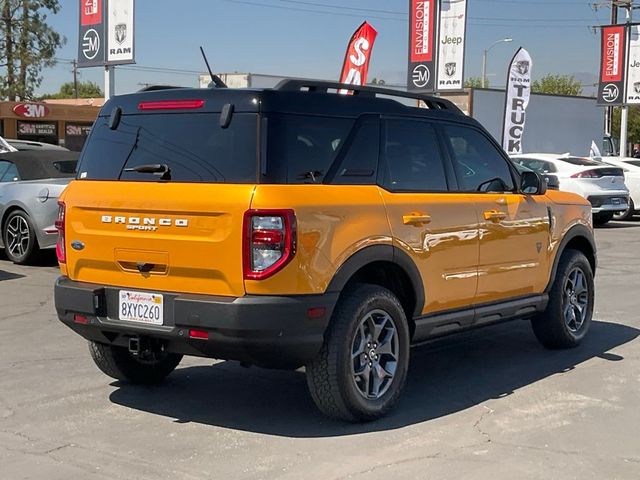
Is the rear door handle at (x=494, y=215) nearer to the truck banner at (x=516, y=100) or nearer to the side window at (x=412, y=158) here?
the side window at (x=412, y=158)

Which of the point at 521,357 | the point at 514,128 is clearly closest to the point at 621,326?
the point at 521,357

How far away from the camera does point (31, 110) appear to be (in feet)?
129

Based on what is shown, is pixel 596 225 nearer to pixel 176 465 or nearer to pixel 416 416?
pixel 416 416

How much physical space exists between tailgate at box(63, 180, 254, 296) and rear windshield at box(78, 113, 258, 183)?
0.28 feet

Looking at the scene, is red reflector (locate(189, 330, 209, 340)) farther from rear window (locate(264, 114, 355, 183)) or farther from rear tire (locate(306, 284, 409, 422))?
rear window (locate(264, 114, 355, 183))

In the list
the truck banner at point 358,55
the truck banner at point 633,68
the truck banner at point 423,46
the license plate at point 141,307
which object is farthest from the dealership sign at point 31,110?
the license plate at point 141,307

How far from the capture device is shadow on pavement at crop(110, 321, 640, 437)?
5277mm

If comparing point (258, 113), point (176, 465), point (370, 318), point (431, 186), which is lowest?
point (176, 465)

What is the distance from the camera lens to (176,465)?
14.7 feet

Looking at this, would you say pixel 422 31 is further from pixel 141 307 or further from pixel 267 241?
pixel 267 241

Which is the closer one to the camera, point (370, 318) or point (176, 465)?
point (176, 465)

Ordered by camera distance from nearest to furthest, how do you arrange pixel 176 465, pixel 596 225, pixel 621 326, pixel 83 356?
1. pixel 176 465
2. pixel 83 356
3. pixel 621 326
4. pixel 596 225

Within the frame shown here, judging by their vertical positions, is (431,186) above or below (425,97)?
below

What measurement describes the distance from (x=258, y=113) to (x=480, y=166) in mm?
2200
